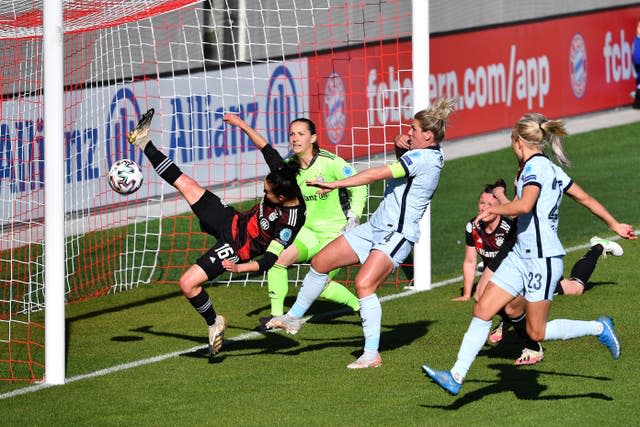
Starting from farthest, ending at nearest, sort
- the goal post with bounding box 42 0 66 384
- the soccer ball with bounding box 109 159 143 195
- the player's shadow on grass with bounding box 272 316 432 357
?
the soccer ball with bounding box 109 159 143 195 < the player's shadow on grass with bounding box 272 316 432 357 < the goal post with bounding box 42 0 66 384

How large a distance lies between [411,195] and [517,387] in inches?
68.5

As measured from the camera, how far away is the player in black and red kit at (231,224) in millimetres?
10938

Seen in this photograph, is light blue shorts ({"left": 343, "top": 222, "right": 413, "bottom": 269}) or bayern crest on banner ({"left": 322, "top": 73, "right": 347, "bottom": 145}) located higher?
bayern crest on banner ({"left": 322, "top": 73, "right": 347, "bottom": 145})

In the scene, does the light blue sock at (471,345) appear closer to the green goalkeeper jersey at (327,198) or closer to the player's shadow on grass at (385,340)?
the player's shadow on grass at (385,340)

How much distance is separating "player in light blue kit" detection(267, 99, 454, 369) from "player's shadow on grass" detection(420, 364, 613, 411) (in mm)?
888

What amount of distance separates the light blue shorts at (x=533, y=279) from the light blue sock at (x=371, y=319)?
1542mm

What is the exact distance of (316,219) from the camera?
498 inches

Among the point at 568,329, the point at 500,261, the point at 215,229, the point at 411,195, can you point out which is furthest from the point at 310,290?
the point at 568,329

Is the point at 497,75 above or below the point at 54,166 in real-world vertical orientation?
above

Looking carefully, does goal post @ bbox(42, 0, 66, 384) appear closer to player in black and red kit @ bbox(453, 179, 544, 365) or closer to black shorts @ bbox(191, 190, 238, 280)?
black shorts @ bbox(191, 190, 238, 280)

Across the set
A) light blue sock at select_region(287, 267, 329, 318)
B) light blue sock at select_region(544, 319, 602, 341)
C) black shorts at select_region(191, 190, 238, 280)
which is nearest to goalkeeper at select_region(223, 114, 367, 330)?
light blue sock at select_region(287, 267, 329, 318)

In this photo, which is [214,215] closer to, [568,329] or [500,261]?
[500,261]

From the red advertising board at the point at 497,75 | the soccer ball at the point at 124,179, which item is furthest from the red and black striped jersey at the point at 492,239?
the red advertising board at the point at 497,75

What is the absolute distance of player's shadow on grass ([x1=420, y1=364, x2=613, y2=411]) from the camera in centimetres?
947
